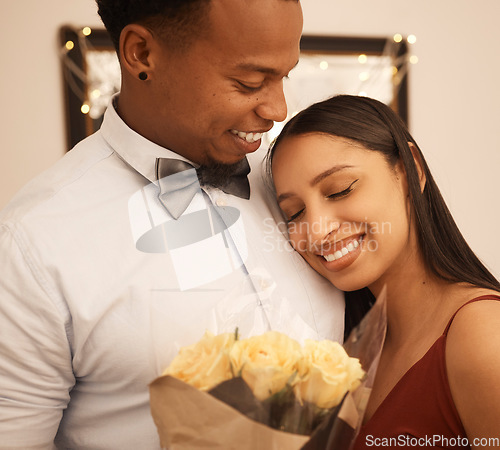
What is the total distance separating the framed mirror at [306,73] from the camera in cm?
229

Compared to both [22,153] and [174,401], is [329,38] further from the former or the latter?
[174,401]

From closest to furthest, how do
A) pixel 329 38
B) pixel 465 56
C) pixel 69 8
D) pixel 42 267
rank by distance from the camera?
pixel 42 267 → pixel 69 8 → pixel 329 38 → pixel 465 56

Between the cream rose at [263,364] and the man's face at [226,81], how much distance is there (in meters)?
0.60

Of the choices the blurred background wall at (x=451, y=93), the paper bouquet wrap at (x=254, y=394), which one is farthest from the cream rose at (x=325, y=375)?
the blurred background wall at (x=451, y=93)

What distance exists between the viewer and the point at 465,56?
105 inches

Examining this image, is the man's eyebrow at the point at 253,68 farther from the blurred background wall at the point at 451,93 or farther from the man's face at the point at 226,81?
the blurred background wall at the point at 451,93

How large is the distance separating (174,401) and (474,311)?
0.70 meters

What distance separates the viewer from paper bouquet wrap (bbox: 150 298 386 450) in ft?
2.15

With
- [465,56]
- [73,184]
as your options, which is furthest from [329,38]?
[73,184]

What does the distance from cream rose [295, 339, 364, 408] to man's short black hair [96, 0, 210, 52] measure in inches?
27.6

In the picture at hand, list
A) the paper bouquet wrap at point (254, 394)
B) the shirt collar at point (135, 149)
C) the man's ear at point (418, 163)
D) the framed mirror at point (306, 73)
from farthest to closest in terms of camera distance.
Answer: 1. the framed mirror at point (306, 73)
2. the man's ear at point (418, 163)
3. the shirt collar at point (135, 149)
4. the paper bouquet wrap at point (254, 394)

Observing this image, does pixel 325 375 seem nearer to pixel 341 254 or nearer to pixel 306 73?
pixel 341 254

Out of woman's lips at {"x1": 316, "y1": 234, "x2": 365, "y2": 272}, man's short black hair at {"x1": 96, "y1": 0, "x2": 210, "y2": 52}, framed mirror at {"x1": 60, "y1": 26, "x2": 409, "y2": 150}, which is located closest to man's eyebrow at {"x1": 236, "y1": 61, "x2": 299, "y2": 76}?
man's short black hair at {"x1": 96, "y1": 0, "x2": 210, "y2": 52}

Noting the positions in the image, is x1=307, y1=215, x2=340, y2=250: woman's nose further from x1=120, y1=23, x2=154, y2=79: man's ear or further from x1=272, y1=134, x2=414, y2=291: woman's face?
x1=120, y1=23, x2=154, y2=79: man's ear
